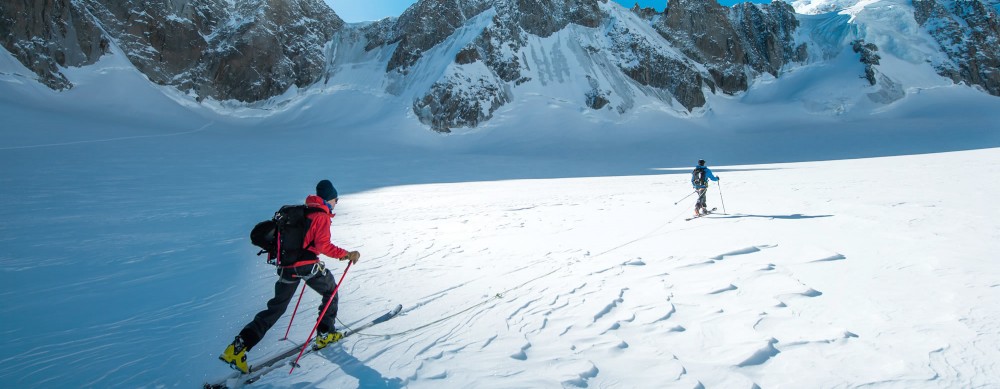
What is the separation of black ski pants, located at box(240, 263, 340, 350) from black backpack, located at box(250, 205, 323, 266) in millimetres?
144

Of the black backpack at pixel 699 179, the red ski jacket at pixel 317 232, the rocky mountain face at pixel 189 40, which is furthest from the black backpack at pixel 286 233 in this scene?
the rocky mountain face at pixel 189 40

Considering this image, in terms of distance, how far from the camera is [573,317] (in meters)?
4.61

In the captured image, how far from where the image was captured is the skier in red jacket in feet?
13.1

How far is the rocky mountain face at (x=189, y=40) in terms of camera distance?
4875cm

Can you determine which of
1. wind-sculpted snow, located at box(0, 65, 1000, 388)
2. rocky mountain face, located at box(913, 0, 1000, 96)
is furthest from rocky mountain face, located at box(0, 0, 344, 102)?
rocky mountain face, located at box(913, 0, 1000, 96)

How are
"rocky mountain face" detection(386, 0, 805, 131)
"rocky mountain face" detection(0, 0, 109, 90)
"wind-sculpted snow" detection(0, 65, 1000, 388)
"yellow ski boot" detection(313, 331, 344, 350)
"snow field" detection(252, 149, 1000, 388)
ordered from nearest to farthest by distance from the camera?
1. "snow field" detection(252, 149, 1000, 388)
2. "wind-sculpted snow" detection(0, 65, 1000, 388)
3. "yellow ski boot" detection(313, 331, 344, 350)
4. "rocky mountain face" detection(0, 0, 109, 90)
5. "rocky mountain face" detection(386, 0, 805, 131)

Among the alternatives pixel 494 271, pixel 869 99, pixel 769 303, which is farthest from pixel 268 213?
pixel 869 99

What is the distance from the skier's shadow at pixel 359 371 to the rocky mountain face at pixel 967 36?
96882 millimetres

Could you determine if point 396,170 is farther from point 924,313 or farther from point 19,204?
point 924,313

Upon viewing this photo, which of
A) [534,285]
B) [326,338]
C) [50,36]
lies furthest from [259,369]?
[50,36]

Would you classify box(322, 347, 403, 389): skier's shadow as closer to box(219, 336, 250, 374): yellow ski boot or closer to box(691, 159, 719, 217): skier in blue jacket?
box(219, 336, 250, 374): yellow ski boot

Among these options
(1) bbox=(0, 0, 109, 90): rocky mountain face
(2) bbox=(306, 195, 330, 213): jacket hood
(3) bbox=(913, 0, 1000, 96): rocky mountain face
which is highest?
(3) bbox=(913, 0, 1000, 96): rocky mountain face

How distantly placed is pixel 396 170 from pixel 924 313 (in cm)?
2775

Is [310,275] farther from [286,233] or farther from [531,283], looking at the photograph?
[531,283]
